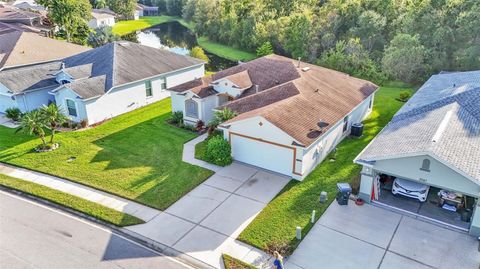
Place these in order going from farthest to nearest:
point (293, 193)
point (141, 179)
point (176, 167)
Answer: point (176, 167) → point (141, 179) → point (293, 193)

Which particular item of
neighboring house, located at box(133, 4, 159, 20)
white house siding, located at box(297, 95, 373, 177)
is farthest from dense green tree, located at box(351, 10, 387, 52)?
neighboring house, located at box(133, 4, 159, 20)

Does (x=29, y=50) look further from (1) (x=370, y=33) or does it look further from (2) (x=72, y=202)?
(1) (x=370, y=33)

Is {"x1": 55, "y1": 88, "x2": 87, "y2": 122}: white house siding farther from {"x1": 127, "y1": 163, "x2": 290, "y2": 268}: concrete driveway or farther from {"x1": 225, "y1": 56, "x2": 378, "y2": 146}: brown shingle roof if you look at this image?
{"x1": 127, "y1": 163, "x2": 290, "y2": 268}: concrete driveway

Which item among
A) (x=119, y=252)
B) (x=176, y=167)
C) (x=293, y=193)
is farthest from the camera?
(x=176, y=167)

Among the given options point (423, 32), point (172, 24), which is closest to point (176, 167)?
point (423, 32)

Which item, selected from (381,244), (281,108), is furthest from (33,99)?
(381,244)

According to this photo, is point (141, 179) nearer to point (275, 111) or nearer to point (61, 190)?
point (61, 190)
